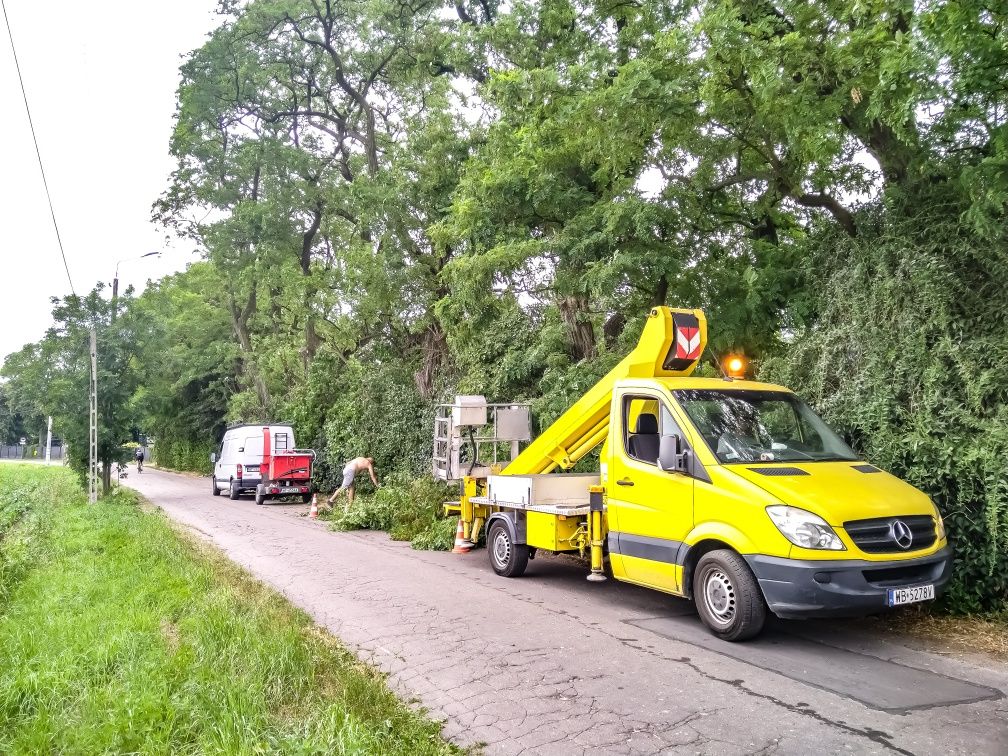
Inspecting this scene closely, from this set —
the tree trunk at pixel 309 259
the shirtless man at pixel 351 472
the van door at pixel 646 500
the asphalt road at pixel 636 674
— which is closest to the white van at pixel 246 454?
the tree trunk at pixel 309 259

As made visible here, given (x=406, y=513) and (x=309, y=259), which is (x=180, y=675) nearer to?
(x=406, y=513)

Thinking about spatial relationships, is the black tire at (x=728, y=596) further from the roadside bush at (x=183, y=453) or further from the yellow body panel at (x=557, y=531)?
the roadside bush at (x=183, y=453)

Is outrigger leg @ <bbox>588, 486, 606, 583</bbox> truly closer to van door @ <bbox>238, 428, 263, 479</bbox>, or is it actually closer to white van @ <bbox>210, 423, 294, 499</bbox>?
white van @ <bbox>210, 423, 294, 499</bbox>

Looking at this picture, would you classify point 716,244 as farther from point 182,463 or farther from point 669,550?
point 182,463

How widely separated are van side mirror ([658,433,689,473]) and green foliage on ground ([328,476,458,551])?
640cm

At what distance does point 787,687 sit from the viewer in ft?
17.6

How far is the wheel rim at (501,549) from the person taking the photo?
32.2ft

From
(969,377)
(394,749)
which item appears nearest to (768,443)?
(969,377)

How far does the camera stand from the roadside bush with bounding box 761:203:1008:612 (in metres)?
6.98

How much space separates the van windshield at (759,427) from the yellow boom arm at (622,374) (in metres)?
0.89

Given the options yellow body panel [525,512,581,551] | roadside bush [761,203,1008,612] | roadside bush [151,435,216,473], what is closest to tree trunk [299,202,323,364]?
roadside bush [151,435,216,473]

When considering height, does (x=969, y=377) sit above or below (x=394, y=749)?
above

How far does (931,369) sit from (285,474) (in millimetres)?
18376

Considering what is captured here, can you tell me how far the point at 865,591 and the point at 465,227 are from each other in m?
9.38
